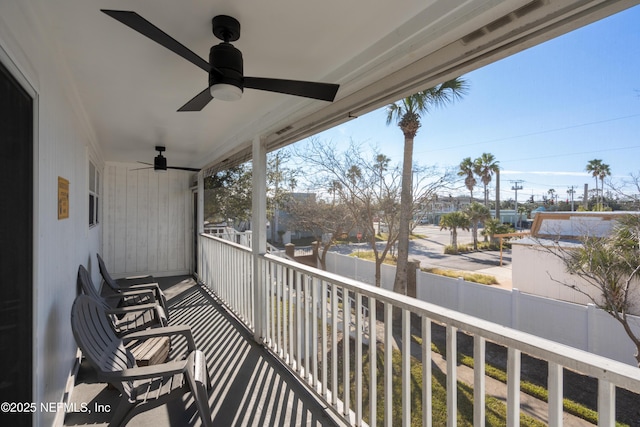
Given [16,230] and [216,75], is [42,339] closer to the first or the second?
[16,230]

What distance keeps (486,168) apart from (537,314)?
0.62m

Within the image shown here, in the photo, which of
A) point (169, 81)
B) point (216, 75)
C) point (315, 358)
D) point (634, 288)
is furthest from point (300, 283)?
point (634, 288)

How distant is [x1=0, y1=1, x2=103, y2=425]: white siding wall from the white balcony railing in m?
1.58

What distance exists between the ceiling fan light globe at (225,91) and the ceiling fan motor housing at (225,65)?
0.05ft

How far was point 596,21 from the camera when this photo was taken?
3.72ft

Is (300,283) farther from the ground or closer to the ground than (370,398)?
farther from the ground

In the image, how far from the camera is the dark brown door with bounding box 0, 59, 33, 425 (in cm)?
121

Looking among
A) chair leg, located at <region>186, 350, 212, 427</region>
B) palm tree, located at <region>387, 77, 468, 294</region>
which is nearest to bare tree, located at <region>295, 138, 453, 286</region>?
palm tree, located at <region>387, 77, 468, 294</region>

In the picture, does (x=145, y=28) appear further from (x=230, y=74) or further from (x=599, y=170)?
(x=599, y=170)

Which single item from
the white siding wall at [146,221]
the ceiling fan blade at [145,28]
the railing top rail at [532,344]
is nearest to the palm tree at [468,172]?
the railing top rail at [532,344]

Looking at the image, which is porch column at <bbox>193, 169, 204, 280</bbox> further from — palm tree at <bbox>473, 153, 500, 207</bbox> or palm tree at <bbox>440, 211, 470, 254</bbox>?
palm tree at <bbox>473, 153, 500, 207</bbox>

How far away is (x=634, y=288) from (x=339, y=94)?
70.0 inches

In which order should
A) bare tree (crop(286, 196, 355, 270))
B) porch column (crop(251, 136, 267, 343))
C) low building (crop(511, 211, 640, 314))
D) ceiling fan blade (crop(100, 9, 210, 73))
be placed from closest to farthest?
low building (crop(511, 211, 640, 314))
ceiling fan blade (crop(100, 9, 210, 73))
bare tree (crop(286, 196, 355, 270))
porch column (crop(251, 136, 267, 343))

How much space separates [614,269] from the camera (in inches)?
37.9
